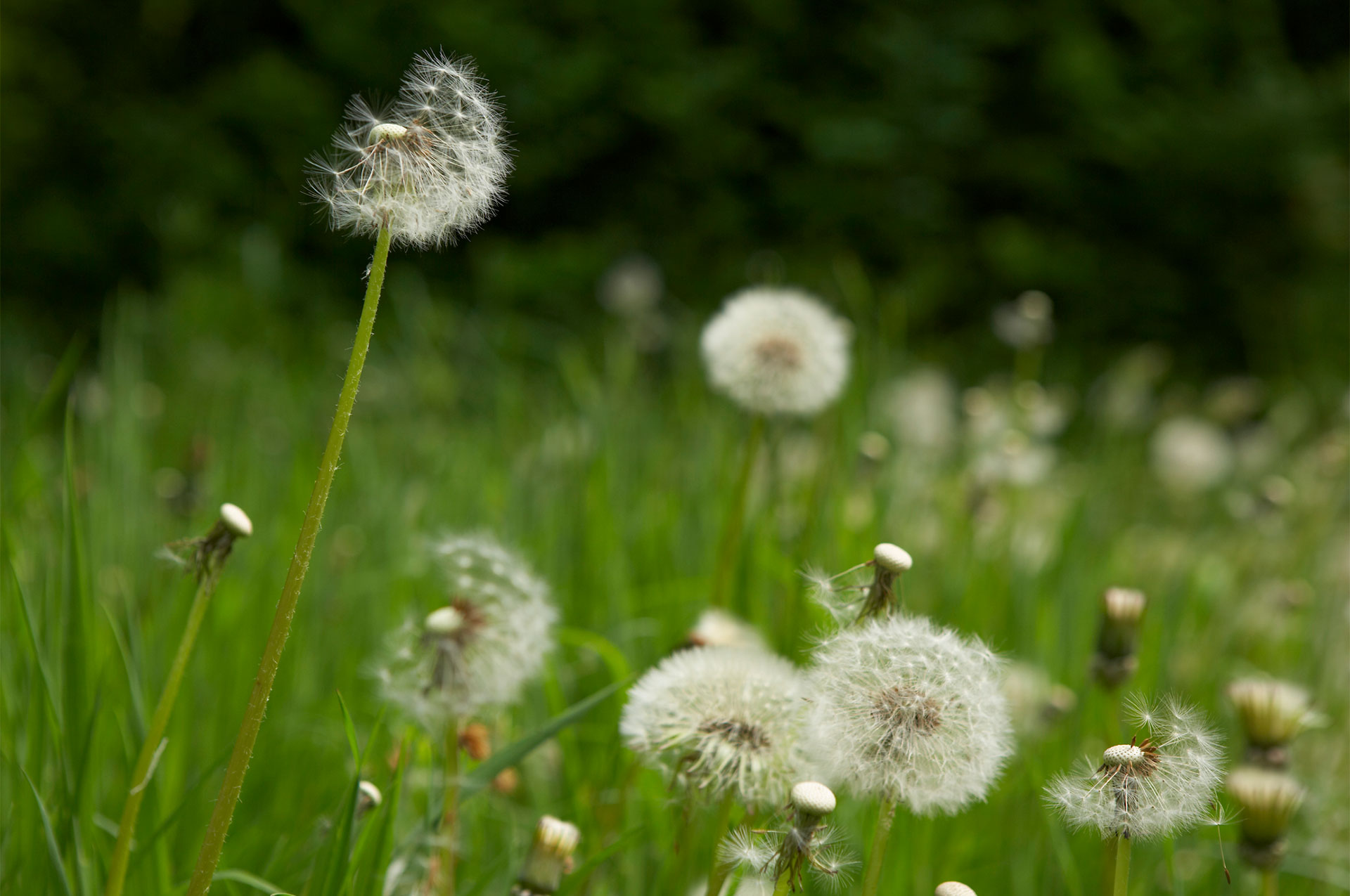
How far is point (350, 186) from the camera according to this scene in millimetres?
738

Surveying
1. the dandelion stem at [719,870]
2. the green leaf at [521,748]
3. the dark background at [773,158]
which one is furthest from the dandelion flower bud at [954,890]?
the dark background at [773,158]

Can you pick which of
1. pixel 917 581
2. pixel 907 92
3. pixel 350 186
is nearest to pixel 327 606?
pixel 917 581

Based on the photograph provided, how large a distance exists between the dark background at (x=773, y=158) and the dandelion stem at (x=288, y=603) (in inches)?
184

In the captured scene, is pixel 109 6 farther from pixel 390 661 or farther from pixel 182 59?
pixel 390 661

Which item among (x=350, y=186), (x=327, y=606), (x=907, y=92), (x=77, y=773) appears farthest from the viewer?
(x=907, y=92)

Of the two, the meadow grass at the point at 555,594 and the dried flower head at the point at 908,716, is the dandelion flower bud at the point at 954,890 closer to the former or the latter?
the dried flower head at the point at 908,716

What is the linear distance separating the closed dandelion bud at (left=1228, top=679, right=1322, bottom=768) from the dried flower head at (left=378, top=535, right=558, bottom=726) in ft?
2.67

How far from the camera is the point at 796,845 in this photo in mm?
751

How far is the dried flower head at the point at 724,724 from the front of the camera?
933mm

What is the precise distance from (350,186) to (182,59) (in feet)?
22.5

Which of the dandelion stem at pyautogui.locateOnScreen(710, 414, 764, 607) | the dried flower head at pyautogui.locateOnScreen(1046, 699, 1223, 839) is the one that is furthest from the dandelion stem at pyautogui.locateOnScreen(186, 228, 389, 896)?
the dandelion stem at pyautogui.locateOnScreen(710, 414, 764, 607)

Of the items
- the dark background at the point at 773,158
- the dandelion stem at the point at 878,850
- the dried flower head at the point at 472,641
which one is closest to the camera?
the dandelion stem at the point at 878,850

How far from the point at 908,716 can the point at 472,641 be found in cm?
48

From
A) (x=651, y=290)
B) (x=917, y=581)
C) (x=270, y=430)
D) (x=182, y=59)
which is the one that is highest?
(x=182, y=59)
